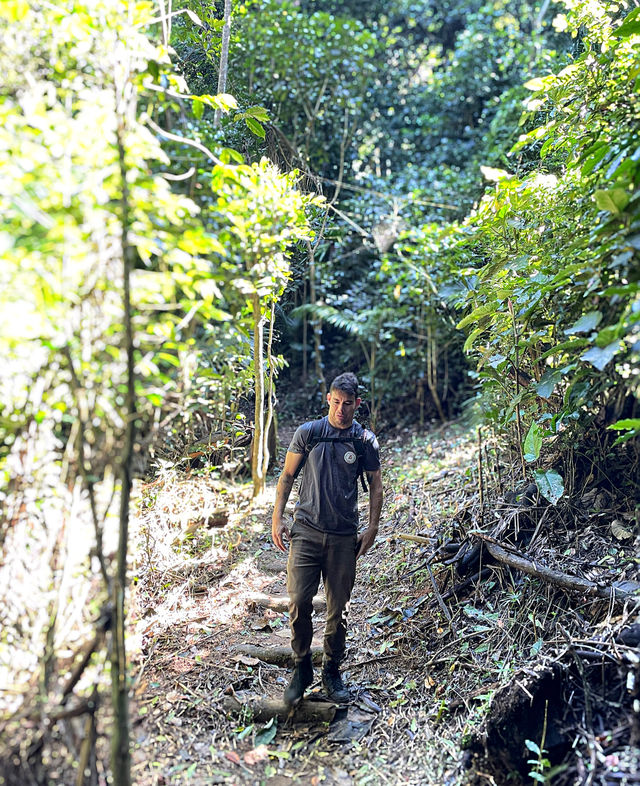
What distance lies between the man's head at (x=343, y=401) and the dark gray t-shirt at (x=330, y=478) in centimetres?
6

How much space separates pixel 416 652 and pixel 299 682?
0.81 metres

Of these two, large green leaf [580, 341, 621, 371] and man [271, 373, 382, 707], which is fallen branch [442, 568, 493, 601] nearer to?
man [271, 373, 382, 707]

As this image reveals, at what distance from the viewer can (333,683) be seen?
3.30 meters

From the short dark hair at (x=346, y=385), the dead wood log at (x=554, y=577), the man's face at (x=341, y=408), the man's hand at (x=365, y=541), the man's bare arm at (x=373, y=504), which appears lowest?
the dead wood log at (x=554, y=577)

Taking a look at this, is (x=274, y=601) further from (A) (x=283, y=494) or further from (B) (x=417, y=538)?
(A) (x=283, y=494)

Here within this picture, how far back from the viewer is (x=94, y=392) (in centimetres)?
196

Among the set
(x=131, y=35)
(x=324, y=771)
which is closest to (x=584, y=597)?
(x=324, y=771)

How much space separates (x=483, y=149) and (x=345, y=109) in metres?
2.21

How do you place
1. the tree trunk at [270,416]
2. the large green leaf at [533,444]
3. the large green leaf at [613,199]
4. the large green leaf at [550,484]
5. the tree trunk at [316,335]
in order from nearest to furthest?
the large green leaf at [613,199] → the large green leaf at [550,484] → the large green leaf at [533,444] → the tree trunk at [270,416] → the tree trunk at [316,335]

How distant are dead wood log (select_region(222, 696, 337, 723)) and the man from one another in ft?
0.19

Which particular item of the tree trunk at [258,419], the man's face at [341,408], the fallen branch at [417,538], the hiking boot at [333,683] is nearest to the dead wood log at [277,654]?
the hiking boot at [333,683]

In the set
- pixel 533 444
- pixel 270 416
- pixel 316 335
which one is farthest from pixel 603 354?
pixel 316 335

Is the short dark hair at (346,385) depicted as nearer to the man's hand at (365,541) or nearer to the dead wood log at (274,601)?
the man's hand at (365,541)

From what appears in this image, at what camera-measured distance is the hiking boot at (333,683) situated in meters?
3.25
